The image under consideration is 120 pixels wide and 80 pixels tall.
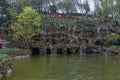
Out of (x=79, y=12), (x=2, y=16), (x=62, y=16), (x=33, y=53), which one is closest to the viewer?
(x=33, y=53)

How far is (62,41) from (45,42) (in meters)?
3.26

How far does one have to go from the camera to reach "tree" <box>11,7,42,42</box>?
55656 mm

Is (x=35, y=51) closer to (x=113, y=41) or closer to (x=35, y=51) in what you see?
(x=35, y=51)

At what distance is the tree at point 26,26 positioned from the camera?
55656 millimetres

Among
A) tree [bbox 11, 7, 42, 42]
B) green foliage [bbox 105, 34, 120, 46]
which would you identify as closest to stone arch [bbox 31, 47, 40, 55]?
tree [bbox 11, 7, 42, 42]

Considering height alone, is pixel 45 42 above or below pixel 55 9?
below

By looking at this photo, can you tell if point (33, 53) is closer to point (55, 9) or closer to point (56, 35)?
point (56, 35)

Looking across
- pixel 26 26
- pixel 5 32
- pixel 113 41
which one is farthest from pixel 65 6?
pixel 113 41

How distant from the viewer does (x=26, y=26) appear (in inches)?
2223

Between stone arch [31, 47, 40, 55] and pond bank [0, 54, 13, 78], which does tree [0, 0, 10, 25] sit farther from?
pond bank [0, 54, 13, 78]

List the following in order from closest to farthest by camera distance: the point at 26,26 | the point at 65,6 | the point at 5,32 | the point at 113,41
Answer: the point at 26,26 < the point at 113,41 < the point at 5,32 < the point at 65,6

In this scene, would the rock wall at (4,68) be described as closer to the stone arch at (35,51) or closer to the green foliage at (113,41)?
the stone arch at (35,51)

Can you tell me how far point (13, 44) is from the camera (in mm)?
56594

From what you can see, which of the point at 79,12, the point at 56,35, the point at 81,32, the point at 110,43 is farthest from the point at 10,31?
the point at 79,12
